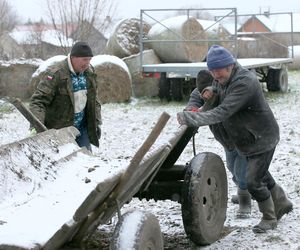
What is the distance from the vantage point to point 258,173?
512cm

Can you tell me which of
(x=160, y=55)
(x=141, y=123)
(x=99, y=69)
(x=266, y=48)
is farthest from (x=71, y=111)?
(x=266, y=48)

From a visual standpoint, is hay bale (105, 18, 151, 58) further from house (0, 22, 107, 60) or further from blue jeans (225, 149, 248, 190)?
blue jeans (225, 149, 248, 190)

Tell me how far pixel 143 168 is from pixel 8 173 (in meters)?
0.99

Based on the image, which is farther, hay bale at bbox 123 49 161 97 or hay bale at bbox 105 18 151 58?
hay bale at bbox 105 18 151 58

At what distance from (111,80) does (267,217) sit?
34.6 ft

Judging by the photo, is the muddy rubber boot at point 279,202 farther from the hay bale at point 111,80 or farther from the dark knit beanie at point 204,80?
the hay bale at point 111,80

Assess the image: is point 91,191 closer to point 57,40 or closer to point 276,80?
point 276,80

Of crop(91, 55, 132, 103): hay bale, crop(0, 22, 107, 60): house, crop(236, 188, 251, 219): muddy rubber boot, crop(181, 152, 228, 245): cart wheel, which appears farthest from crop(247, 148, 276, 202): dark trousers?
crop(0, 22, 107, 60): house

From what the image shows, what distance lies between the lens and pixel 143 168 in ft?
12.5

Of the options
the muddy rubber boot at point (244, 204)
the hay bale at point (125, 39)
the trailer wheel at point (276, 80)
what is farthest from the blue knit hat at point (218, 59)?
the hay bale at point (125, 39)

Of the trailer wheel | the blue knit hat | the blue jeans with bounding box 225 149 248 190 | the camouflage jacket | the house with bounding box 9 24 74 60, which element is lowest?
the trailer wheel

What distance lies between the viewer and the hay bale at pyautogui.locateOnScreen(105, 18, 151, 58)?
1838 centimetres

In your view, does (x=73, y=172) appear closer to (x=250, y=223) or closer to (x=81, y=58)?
(x=81, y=58)

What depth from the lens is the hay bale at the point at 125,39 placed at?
1838cm
